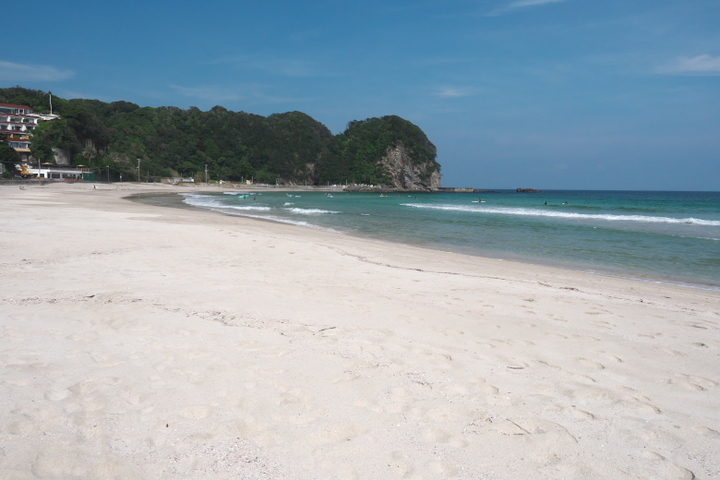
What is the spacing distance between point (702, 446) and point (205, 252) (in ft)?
27.3

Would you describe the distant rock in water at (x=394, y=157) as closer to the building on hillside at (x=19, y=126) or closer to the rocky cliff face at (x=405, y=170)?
the rocky cliff face at (x=405, y=170)

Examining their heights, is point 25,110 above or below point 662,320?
above

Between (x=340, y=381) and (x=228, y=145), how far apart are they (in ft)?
407

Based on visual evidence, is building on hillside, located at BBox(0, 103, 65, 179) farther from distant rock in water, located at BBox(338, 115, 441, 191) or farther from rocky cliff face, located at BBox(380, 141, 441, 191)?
rocky cliff face, located at BBox(380, 141, 441, 191)

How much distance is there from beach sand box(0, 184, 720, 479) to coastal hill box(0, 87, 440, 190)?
8027 centimetres

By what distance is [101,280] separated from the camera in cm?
593

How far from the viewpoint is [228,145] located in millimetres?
117812

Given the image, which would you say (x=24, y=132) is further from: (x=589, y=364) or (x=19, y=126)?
(x=589, y=364)

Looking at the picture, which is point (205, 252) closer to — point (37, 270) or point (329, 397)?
point (37, 270)

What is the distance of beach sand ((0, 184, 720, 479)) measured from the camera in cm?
229

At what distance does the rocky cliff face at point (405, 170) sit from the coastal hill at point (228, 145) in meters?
0.33

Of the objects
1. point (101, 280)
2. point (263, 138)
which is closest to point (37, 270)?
point (101, 280)

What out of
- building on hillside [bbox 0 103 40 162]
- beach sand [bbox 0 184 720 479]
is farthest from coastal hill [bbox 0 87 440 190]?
beach sand [bbox 0 184 720 479]


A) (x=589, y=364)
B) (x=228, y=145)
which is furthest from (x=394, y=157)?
(x=589, y=364)
